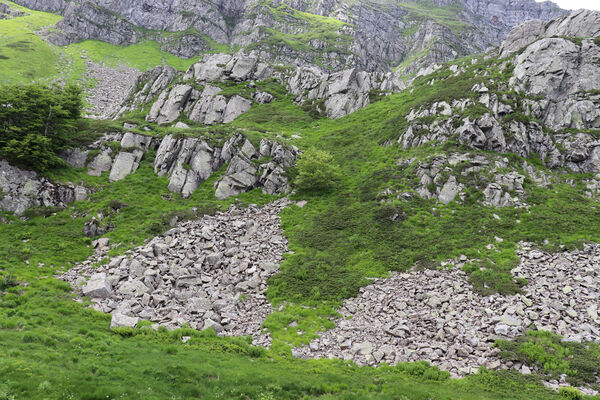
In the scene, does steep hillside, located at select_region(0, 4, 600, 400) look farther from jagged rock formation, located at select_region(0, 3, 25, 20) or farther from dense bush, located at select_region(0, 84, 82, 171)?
jagged rock formation, located at select_region(0, 3, 25, 20)

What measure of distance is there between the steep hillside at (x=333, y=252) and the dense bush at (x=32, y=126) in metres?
1.70

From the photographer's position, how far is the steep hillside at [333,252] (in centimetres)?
1673

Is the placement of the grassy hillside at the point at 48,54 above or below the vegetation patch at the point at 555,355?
below

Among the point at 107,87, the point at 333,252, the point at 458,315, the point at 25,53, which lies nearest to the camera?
the point at 458,315

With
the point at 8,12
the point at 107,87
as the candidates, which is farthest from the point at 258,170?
the point at 8,12

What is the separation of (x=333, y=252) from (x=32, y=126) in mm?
40159

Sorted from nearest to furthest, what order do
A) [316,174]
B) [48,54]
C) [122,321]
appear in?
[122,321], [316,174], [48,54]

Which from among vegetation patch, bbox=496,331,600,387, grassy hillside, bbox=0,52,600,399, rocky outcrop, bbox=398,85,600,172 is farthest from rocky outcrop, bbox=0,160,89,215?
rocky outcrop, bbox=398,85,600,172

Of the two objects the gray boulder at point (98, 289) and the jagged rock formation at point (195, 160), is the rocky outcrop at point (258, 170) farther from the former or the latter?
the gray boulder at point (98, 289)

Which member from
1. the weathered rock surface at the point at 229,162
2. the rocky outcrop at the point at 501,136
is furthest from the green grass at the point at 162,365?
the rocky outcrop at the point at 501,136

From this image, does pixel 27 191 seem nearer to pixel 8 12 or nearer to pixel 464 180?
pixel 464 180

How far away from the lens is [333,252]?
1249 inches

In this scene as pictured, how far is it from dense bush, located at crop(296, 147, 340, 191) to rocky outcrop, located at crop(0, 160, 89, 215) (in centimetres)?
2929

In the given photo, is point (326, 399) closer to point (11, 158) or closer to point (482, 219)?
point (482, 219)
